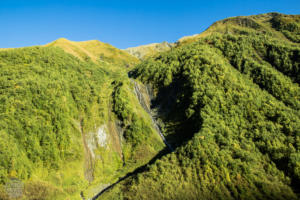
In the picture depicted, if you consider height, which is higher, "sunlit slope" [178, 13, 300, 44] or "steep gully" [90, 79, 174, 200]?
"sunlit slope" [178, 13, 300, 44]

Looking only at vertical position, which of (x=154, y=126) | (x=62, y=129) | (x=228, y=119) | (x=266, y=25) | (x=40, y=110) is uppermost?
(x=266, y=25)

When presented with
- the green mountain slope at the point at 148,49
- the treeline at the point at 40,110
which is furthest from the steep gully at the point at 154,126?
the green mountain slope at the point at 148,49

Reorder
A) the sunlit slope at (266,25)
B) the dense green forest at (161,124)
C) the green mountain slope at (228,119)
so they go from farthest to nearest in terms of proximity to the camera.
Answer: the sunlit slope at (266,25)
the dense green forest at (161,124)
the green mountain slope at (228,119)

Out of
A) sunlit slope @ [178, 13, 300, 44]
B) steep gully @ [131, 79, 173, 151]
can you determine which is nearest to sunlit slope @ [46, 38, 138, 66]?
steep gully @ [131, 79, 173, 151]

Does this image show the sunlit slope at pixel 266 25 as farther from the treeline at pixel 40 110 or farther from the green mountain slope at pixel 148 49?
the green mountain slope at pixel 148 49

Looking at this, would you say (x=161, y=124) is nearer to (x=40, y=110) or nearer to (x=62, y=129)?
(x=62, y=129)

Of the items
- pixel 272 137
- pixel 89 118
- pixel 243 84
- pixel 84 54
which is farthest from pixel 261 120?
pixel 84 54

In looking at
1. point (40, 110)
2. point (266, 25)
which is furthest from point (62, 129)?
point (266, 25)

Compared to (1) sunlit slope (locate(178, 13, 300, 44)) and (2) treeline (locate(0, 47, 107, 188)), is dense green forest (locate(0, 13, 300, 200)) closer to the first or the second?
(2) treeline (locate(0, 47, 107, 188))

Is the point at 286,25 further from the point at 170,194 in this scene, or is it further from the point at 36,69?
the point at 36,69
